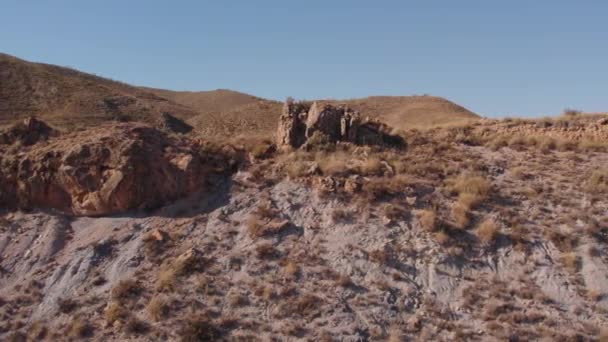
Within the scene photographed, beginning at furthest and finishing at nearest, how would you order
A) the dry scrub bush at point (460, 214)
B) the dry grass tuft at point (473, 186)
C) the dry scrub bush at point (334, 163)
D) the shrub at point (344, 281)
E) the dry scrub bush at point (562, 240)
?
the dry scrub bush at point (334, 163), the dry grass tuft at point (473, 186), the dry scrub bush at point (460, 214), the dry scrub bush at point (562, 240), the shrub at point (344, 281)

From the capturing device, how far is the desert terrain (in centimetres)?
1070

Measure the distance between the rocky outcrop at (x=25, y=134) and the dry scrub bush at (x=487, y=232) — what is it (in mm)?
12059

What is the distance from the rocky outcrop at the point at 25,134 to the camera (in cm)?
1638

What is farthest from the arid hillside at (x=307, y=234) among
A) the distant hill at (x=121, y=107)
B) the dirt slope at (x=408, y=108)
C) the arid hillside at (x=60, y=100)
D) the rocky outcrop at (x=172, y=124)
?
the dirt slope at (x=408, y=108)

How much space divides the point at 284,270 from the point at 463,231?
4.05 m

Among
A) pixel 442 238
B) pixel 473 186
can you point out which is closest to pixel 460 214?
pixel 442 238

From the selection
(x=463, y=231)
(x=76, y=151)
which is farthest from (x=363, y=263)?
(x=76, y=151)

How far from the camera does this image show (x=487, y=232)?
12.3 metres

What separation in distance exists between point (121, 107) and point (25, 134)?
69.3ft

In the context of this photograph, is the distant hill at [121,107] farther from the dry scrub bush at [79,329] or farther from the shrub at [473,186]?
the dry scrub bush at [79,329]

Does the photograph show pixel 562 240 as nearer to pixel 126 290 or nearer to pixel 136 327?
pixel 136 327

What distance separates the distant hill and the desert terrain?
1340cm

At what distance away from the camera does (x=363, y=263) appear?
474 inches

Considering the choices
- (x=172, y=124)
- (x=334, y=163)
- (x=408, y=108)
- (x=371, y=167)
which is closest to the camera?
(x=371, y=167)
